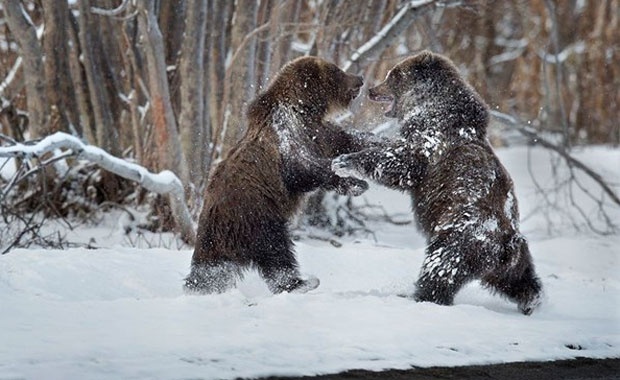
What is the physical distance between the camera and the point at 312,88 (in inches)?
285

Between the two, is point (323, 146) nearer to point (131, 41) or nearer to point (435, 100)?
point (435, 100)

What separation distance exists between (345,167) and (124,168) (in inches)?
123

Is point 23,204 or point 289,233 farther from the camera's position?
point 23,204

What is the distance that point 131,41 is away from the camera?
11.6 meters

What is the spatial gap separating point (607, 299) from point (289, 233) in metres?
2.57

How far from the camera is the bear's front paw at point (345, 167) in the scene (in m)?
6.80

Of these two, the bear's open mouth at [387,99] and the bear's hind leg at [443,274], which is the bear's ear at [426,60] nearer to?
the bear's open mouth at [387,99]

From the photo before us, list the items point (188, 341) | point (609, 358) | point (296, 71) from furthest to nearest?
point (296, 71) → point (609, 358) → point (188, 341)

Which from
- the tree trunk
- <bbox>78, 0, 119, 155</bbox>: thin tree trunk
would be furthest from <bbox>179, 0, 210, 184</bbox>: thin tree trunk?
<bbox>78, 0, 119, 155</bbox>: thin tree trunk

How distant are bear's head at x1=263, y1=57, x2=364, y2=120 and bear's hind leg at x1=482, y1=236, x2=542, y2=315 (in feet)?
5.42

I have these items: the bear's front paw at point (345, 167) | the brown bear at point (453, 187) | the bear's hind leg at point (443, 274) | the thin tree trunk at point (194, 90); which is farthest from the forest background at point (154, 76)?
the bear's hind leg at point (443, 274)

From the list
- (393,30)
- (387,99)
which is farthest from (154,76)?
(387,99)

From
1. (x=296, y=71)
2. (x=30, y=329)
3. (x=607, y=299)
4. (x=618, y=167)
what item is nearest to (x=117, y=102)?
(x=296, y=71)

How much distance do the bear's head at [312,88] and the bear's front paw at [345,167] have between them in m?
0.48
